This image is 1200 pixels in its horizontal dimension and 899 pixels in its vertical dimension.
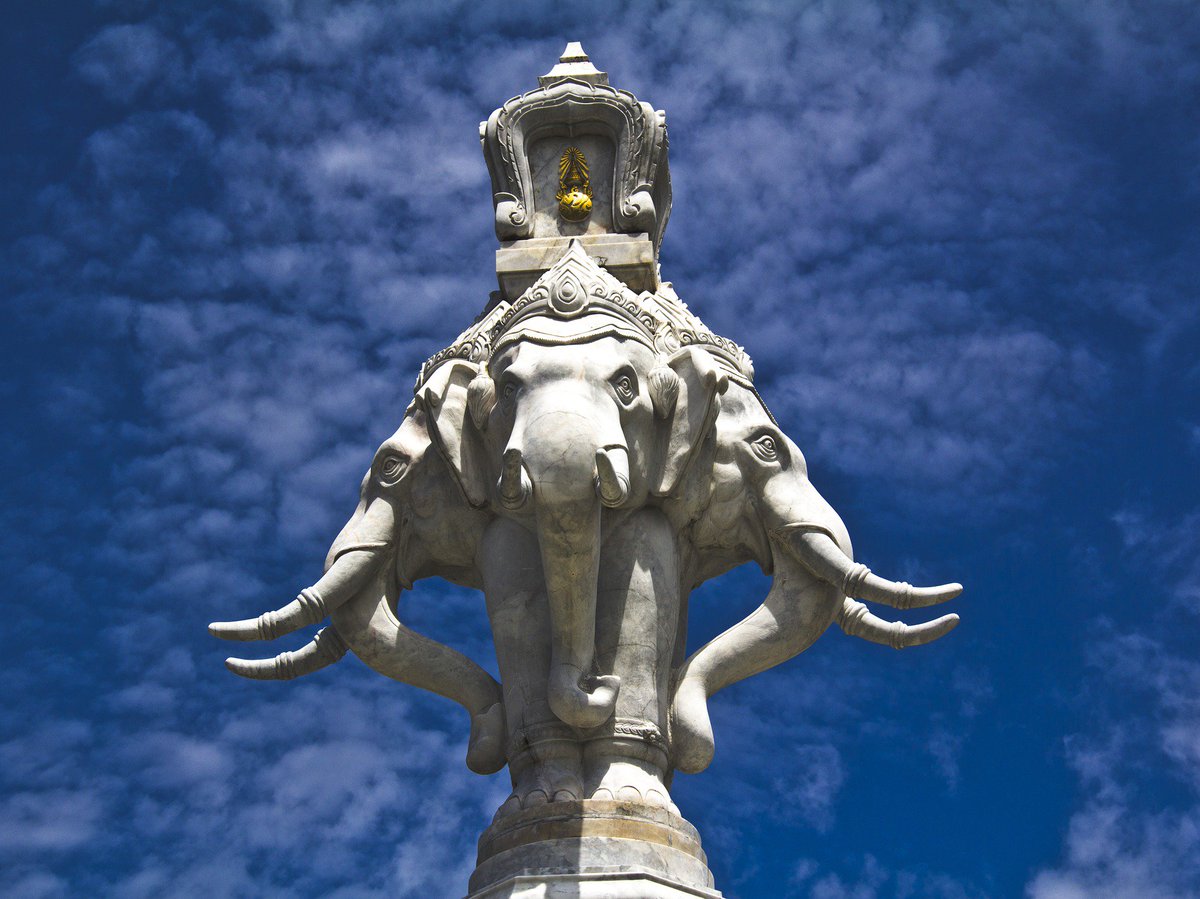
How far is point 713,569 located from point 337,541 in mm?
2363

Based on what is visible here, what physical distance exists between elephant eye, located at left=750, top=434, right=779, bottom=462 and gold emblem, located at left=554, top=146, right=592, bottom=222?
7.66 ft

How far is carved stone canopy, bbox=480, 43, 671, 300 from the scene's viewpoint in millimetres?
11148

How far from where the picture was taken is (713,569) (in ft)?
33.9

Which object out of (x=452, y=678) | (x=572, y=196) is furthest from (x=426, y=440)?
(x=572, y=196)

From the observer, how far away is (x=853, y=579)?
31.1 feet

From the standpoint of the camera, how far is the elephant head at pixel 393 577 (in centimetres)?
979

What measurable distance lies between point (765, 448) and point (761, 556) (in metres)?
0.67

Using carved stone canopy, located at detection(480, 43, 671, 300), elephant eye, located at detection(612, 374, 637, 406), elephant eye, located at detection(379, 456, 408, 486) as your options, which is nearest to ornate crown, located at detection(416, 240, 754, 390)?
elephant eye, located at detection(612, 374, 637, 406)

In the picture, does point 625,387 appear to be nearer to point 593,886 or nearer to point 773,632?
point 773,632

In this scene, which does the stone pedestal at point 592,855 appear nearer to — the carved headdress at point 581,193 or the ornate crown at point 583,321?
the ornate crown at point 583,321

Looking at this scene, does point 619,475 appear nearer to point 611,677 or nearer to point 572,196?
point 611,677

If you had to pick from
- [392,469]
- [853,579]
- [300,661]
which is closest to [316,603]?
[300,661]

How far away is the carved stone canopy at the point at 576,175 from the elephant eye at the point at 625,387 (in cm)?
170

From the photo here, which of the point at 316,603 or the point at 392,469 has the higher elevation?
the point at 392,469
